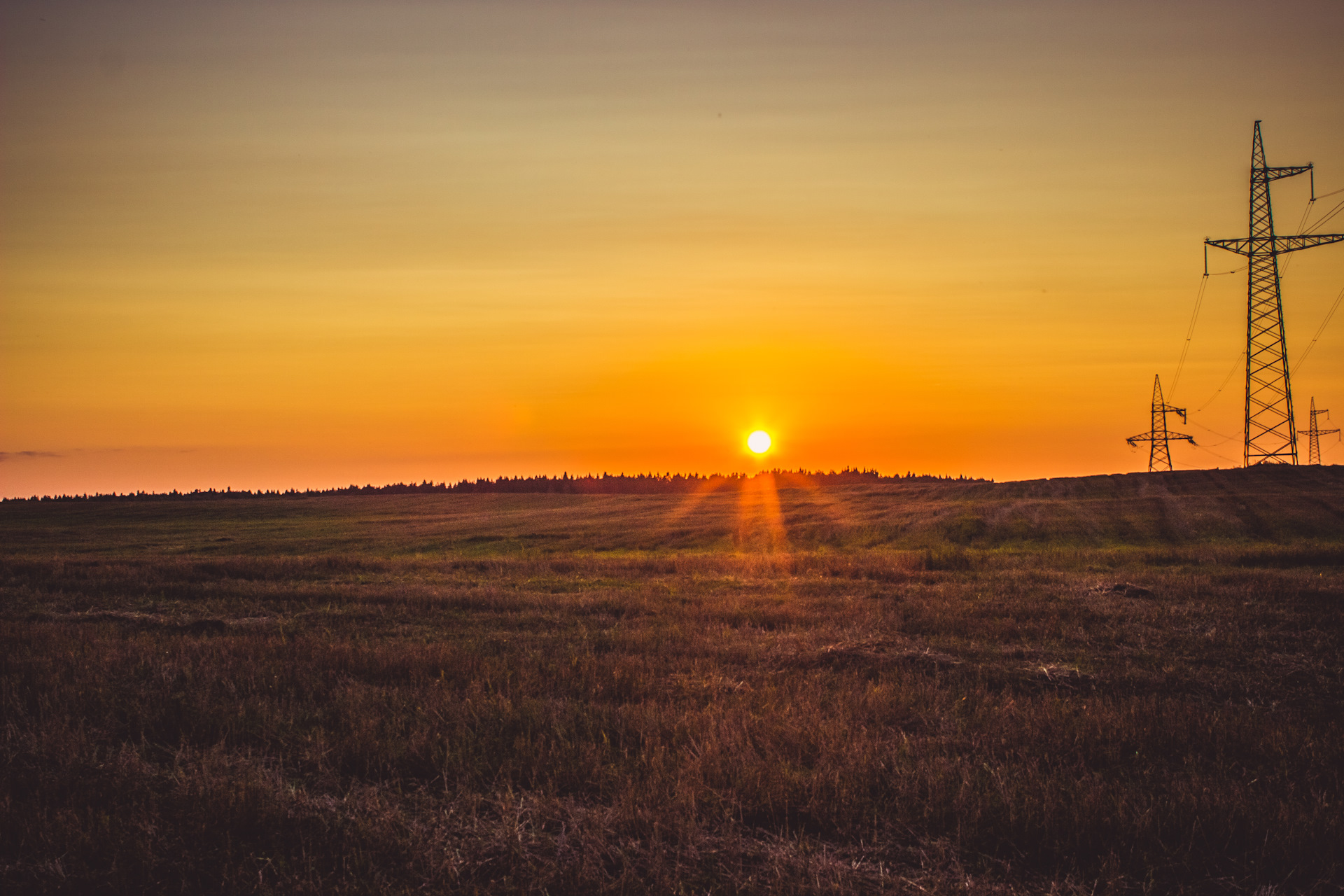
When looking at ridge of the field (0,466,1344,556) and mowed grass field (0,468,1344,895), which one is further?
ridge of the field (0,466,1344,556)

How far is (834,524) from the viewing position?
39938 millimetres

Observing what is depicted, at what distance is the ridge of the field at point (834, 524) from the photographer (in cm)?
3300

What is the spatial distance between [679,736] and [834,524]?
33899 millimetres

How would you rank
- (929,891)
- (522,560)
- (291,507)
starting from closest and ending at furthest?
(929,891), (522,560), (291,507)

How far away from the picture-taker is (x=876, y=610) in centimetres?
1419

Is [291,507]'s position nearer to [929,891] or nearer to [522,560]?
[522,560]

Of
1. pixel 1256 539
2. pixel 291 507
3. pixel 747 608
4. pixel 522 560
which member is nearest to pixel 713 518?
pixel 522 560

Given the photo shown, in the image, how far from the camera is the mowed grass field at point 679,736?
4.97 m

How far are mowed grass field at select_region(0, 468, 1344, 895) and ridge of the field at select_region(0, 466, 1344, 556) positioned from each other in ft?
52.3

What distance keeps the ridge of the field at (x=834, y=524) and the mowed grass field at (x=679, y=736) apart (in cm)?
1593

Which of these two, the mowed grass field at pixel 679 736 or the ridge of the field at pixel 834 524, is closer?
the mowed grass field at pixel 679 736

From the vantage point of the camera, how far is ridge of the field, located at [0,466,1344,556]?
33000 millimetres

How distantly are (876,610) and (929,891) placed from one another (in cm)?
988

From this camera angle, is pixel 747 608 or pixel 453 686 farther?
pixel 747 608
